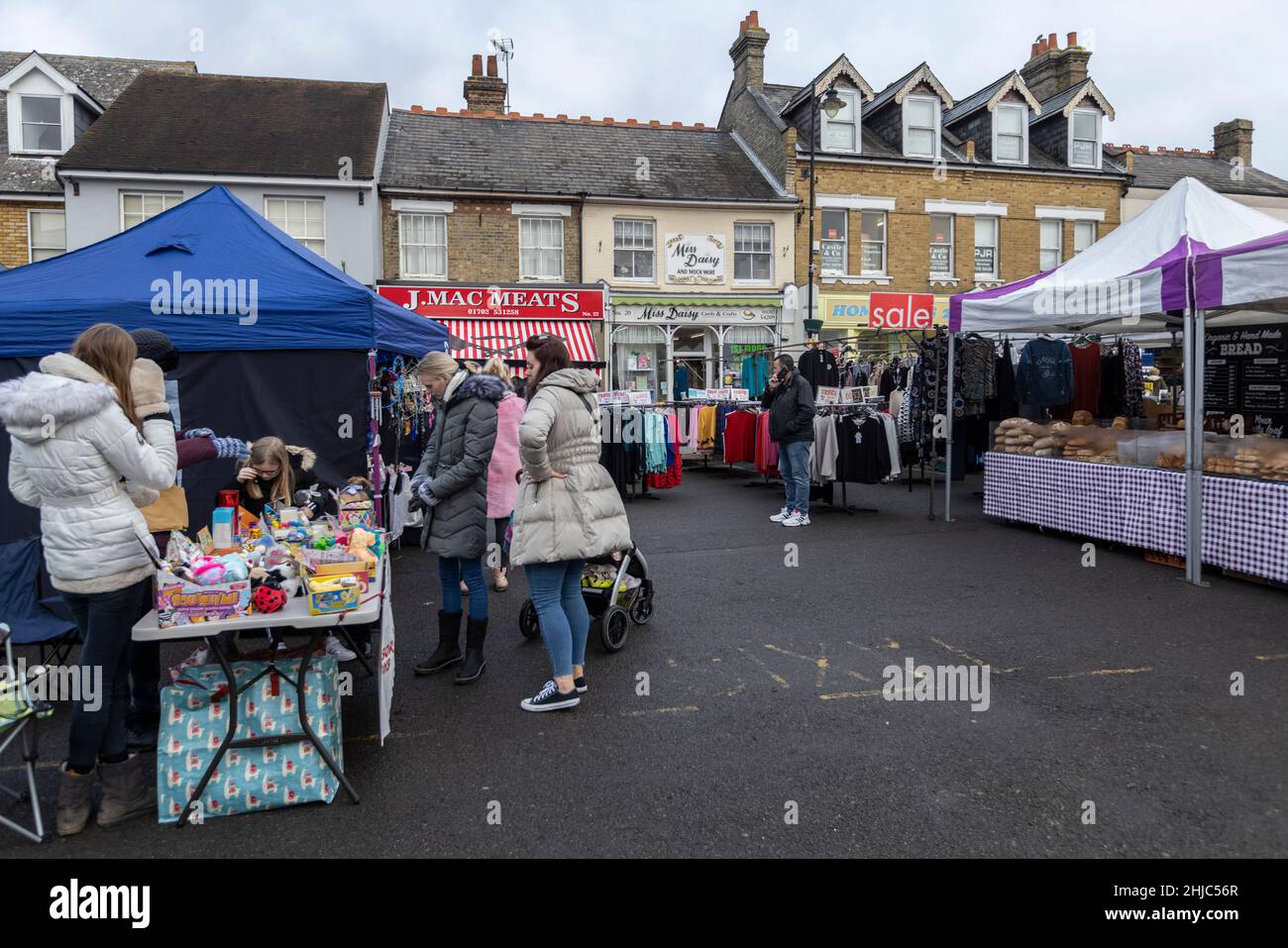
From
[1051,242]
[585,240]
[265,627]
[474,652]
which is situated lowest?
[474,652]

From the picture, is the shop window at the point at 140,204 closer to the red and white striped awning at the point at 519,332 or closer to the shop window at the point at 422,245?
the shop window at the point at 422,245

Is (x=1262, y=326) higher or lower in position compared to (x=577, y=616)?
higher

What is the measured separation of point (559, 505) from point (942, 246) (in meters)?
20.4

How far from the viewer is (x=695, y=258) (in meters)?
20.6

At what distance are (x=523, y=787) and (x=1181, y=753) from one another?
2.99 m

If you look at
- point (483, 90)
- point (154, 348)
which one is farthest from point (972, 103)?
point (154, 348)

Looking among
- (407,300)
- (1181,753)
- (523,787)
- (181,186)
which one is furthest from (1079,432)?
(181,186)

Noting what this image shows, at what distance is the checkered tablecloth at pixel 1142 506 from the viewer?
21.6ft

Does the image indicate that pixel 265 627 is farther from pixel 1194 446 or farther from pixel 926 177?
pixel 926 177

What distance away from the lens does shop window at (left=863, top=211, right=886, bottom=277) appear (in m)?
21.3

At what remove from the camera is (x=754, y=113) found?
72.4 ft

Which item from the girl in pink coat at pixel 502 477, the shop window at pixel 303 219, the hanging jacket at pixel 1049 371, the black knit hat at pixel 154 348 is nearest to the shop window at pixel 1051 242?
the hanging jacket at pixel 1049 371

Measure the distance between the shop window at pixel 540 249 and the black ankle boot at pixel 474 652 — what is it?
52.5 ft

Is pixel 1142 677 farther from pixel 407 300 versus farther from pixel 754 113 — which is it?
pixel 754 113
